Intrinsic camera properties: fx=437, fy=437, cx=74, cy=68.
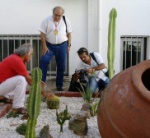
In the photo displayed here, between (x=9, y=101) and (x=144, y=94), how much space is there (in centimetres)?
338

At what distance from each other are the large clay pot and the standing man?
383 centimetres

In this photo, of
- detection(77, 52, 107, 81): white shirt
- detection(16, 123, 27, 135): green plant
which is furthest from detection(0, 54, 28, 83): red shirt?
detection(77, 52, 107, 81): white shirt

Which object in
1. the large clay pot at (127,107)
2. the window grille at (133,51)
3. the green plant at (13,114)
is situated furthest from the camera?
the window grille at (133,51)

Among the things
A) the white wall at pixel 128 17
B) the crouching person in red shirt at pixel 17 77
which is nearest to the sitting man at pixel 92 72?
the crouching person in red shirt at pixel 17 77

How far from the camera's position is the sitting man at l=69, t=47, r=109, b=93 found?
25.3ft

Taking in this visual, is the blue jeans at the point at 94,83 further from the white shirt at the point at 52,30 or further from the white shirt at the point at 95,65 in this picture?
the white shirt at the point at 52,30

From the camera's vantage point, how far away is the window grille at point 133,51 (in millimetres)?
9867

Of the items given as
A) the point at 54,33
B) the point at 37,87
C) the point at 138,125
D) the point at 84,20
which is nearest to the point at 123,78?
the point at 138,125

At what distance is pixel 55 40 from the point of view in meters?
8.36

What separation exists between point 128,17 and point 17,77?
380 centimetres

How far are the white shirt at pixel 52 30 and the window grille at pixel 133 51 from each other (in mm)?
1982

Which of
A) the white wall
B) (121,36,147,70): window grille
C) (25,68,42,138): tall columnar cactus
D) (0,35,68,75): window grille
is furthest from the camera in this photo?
(121,36,147,70): window grille

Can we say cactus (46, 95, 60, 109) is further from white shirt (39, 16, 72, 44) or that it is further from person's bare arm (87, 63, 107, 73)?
white shirt (39, 16, 72, 44)

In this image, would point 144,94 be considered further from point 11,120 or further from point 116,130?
point 11,120
